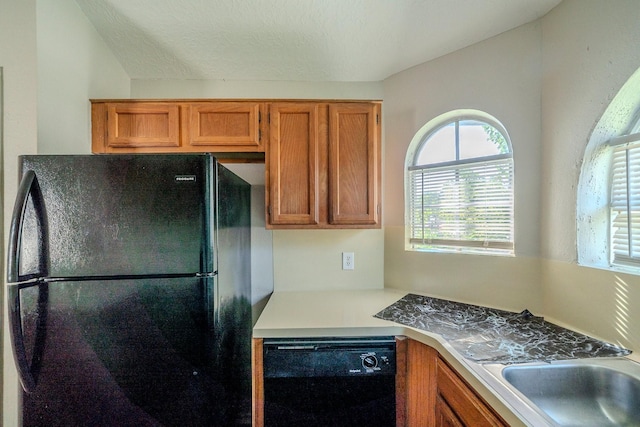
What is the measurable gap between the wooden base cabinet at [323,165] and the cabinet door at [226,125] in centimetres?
10

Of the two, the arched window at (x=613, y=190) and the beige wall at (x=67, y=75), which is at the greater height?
the beige wall at (x=67, y=75)

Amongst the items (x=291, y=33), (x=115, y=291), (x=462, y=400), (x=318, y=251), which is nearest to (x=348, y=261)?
(x=318, y=251)

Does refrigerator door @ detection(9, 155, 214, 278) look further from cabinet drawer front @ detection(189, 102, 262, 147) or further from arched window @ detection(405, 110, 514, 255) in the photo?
arched window @ detection(405, 110, 514, 255)

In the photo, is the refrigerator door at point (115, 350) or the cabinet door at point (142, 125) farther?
the cabinet door at point (142, 125)

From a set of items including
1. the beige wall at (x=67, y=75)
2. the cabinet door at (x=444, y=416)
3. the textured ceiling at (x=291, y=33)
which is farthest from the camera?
the textured ceiling at (x=291, y=33)

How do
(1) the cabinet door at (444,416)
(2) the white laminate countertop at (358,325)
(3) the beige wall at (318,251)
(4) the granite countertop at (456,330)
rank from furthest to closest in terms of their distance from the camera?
(3) the beige wall at (318,251), (1) the cabinet door at (444,416), (4) the granite countertop at (456,330), (2) the white laminate countertop at (358,325)

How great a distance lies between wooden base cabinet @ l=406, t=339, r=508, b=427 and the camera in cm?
90

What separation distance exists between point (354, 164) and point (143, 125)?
1247 millimetres

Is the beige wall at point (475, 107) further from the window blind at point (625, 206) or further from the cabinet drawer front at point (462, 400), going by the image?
the cabinet drawer front at point (462, 400)

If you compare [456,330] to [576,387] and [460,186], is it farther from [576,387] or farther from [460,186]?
[460,186]

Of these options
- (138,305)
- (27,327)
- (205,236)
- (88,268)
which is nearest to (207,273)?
(205,236)

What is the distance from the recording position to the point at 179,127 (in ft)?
5.14

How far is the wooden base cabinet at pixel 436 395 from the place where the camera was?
35.6 inches

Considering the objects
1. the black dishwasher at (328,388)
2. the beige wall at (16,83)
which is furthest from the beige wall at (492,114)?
the beige wall at (16,83)
